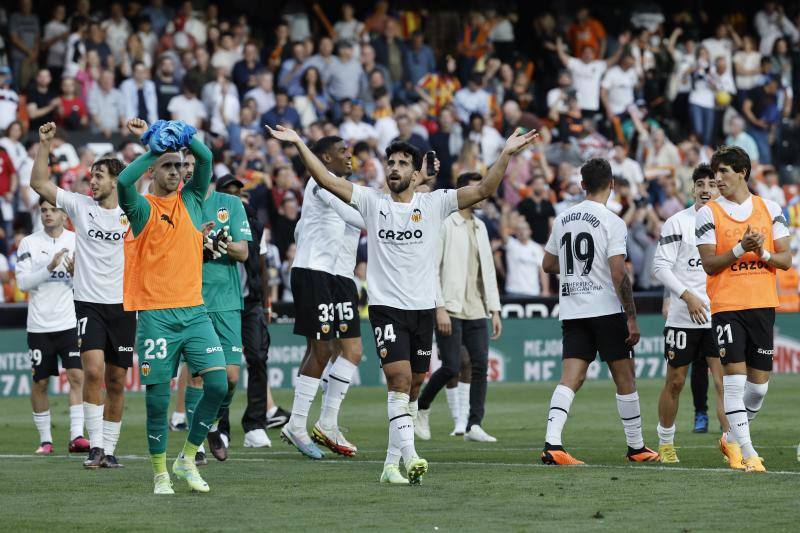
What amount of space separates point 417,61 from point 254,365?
54.2ft

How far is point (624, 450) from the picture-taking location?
45.2ft

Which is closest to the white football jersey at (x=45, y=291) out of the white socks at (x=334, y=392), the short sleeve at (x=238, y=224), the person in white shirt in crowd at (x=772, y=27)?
the short sleeve at (x=238, y=224)

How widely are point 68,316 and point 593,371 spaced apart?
11930mm

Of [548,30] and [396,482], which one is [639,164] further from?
[396,482]

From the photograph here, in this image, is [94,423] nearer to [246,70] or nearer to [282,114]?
[282,114]

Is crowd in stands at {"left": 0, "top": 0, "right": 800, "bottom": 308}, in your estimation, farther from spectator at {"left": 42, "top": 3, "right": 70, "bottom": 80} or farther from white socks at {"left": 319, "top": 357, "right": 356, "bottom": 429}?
white socks at {"left": 319, "top": 357, "right": 356, "bottom": 429}

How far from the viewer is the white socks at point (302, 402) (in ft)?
44.1

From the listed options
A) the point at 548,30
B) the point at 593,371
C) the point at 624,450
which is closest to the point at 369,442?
the point at 624,450

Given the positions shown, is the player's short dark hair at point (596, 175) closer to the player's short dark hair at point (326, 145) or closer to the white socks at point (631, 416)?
the white socks at point (631, 416)

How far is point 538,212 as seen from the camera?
89.3 feet

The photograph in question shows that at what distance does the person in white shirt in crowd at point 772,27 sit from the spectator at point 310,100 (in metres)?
12.1

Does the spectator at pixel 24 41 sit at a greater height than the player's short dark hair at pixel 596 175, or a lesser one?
greater

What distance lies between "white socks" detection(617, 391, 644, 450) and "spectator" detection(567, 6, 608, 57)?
→ 20.9m

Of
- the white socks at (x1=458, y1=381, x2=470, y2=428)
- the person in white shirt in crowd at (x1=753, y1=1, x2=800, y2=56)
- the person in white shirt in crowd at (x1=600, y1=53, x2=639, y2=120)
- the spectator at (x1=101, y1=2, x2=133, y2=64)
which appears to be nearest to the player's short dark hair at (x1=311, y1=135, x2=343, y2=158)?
the white socks at (x1=458, y1=381, x2=470, y2=428)
